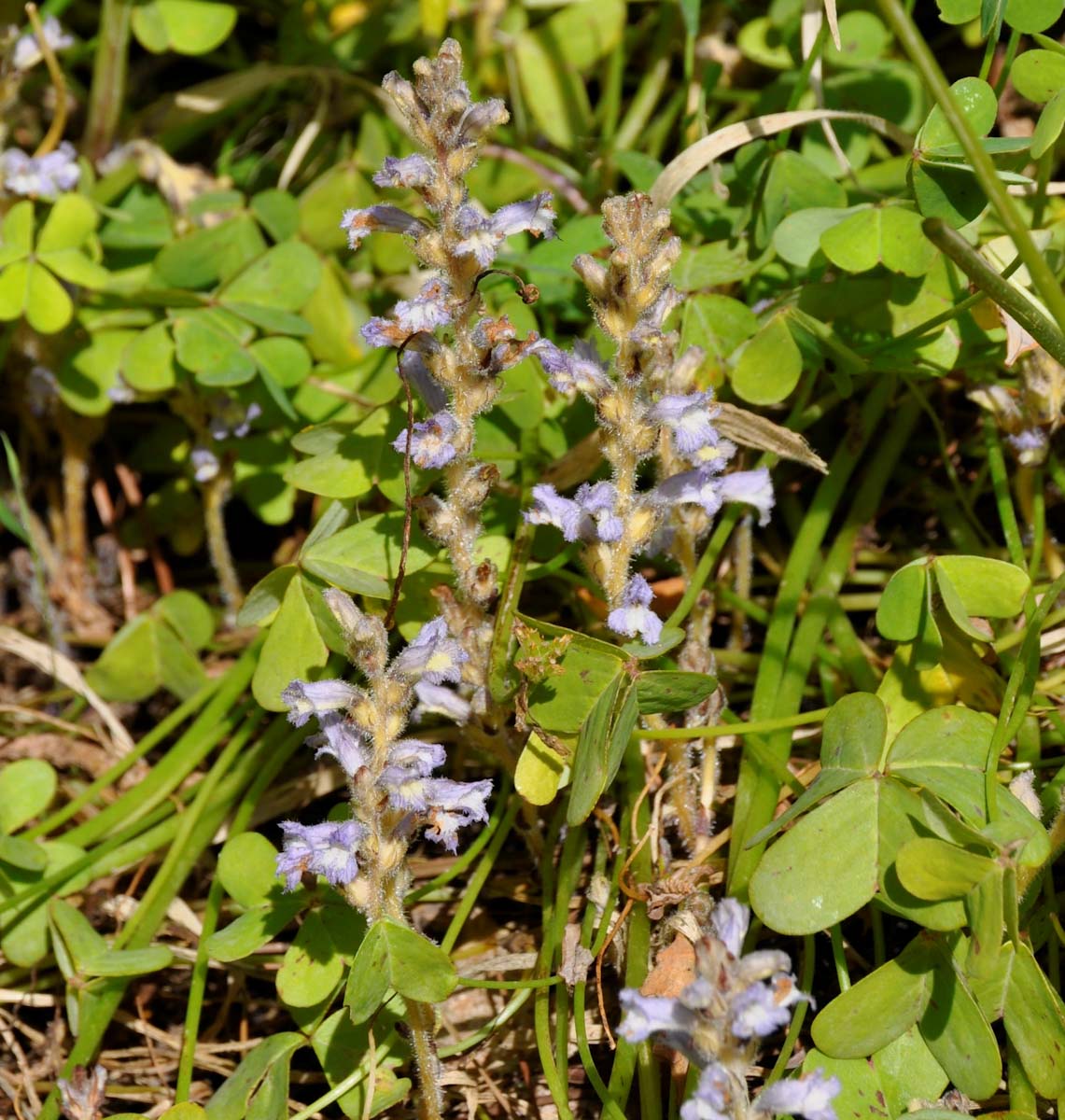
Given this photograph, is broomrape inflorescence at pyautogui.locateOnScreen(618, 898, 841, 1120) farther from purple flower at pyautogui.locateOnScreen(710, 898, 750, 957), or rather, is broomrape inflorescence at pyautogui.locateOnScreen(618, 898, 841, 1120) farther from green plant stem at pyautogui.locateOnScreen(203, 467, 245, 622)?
green plant stem at pyautogui.locateOnScreen(203, 467, 245, 622)

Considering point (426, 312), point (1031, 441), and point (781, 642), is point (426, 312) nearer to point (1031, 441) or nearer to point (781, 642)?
point (781, 642)

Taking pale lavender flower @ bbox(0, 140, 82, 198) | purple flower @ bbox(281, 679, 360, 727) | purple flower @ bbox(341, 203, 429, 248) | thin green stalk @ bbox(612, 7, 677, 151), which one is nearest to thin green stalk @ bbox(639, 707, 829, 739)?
purple flower @ bbox(281, 679, 360, 727)

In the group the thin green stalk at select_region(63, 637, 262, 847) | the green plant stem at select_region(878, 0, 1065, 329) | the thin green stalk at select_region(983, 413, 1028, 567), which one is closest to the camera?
the green plant stem at select_region(878, 0, 1065, 329)

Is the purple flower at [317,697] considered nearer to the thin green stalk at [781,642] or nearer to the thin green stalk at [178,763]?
the thin green stalk at [781,642]

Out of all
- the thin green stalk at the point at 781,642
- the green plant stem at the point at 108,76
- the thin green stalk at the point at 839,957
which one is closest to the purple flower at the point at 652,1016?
the thin green stalk at the point at 781,642

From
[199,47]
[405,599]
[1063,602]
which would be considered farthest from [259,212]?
[1063,602]

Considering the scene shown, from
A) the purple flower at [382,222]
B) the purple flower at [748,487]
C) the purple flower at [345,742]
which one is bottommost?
the purple flower at [345,742]

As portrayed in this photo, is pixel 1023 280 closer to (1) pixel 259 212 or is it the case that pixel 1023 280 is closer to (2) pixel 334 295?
(2) pixel 334 295

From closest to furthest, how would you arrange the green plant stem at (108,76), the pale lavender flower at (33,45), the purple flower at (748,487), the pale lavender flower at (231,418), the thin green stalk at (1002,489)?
1. the purple flower at (748,487)
2. the thin green stalk at (1002,489)
3. the pale lavender flower at (231,418)
4. the pale lavender flower at (33,45)
5. the green plant stem at (108,76)

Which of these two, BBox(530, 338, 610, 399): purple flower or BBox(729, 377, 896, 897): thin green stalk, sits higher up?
BBox(530, 338, 610, 399): purple flower
